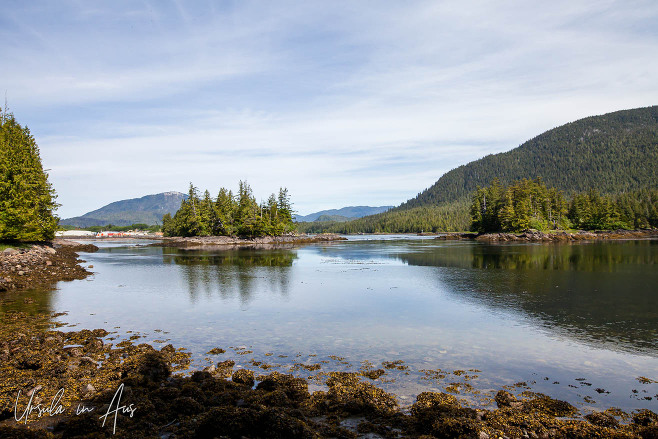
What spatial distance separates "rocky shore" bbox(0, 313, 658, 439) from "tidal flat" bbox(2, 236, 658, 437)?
88mm

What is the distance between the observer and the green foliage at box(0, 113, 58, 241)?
158 feet

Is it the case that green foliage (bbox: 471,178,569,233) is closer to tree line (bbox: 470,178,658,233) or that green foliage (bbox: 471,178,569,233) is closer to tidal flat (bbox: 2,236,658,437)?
tree line (bbox: 470,178,658,233)

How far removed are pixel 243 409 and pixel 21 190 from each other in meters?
58.7

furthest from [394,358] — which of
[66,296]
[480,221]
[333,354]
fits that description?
[480,221]

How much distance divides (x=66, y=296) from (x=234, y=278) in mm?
14220

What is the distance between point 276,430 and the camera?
841 cm

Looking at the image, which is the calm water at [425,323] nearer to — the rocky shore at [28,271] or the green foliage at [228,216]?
the rocky shore at [28,271]

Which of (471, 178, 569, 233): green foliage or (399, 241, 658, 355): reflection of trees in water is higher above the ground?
(471, 178, 569, 233): green foliage

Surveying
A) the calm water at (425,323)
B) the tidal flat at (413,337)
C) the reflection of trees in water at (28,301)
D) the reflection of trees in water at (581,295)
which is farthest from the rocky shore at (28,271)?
the reflection of trees in water at (581,295)

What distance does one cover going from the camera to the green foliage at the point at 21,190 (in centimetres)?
4813

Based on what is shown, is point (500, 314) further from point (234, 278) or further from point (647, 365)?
point (234, 278)

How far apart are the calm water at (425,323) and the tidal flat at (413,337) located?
0.07 metres

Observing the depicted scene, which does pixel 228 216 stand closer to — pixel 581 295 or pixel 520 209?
pixel 520 209

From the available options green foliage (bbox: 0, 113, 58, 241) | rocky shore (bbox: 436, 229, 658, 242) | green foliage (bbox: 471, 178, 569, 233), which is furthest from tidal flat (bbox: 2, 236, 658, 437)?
green foliage (bbox: 471, 178, 569, 233)
